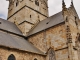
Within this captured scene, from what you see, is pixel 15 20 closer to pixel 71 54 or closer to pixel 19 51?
pixel 19 51

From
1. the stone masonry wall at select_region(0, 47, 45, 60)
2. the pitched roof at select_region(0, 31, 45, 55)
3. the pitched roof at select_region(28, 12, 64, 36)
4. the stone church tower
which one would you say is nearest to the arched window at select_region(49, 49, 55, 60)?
the stone masonry wall at select_region(0, 47, 45, 60)

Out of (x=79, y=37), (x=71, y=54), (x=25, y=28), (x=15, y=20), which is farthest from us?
(x=15, y=20)

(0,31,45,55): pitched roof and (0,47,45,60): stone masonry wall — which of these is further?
(0,31,45,55): pitched roof

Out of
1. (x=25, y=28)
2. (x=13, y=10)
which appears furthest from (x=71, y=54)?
(x=13, y=10)

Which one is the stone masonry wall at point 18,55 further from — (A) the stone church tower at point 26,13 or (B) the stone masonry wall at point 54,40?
(A) the stone church tower at point 26,13

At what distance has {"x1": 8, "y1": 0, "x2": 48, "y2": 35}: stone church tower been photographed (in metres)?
22.6

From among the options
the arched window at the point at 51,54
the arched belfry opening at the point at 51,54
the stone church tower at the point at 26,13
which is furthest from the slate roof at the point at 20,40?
the stone church tower at the point at 26,13

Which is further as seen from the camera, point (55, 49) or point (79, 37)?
point (79, 37)

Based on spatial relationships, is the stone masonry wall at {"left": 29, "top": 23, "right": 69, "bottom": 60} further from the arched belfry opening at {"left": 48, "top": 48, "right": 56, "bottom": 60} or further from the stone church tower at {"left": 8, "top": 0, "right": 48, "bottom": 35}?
the stone church tower at {"left": 8, "top": 0, "right": 48, "bottom": 35}

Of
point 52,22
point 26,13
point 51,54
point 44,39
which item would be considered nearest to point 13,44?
point 44,39

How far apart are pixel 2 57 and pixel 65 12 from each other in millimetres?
9239

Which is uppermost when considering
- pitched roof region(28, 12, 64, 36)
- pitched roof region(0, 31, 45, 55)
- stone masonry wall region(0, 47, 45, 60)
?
pitched roof region(28, 12, 64, 36)

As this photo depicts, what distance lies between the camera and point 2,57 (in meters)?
13.1

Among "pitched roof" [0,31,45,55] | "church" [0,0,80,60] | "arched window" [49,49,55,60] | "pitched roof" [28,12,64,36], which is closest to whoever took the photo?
"pitched roof" [0,31,45,55]
